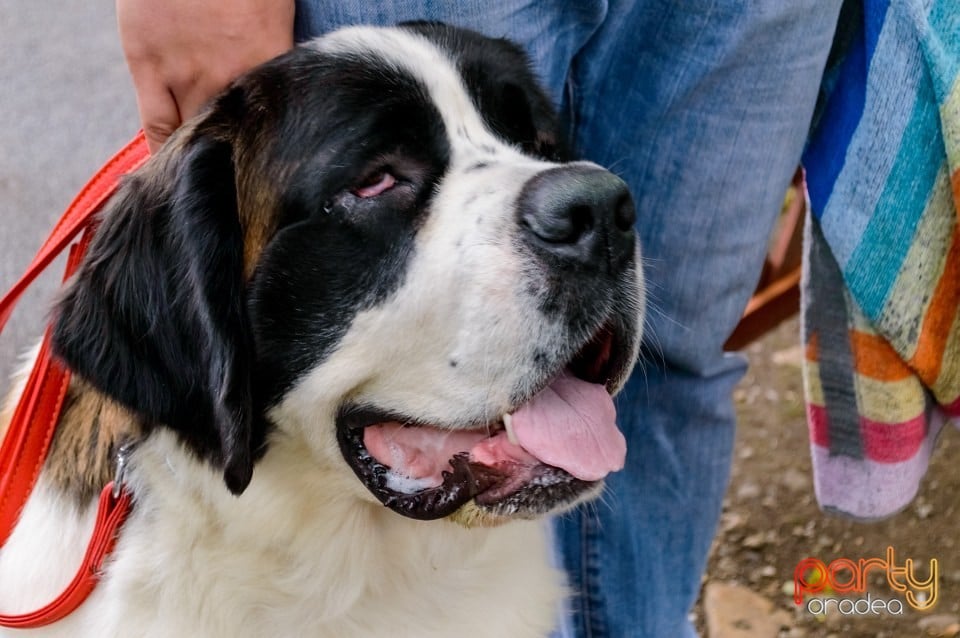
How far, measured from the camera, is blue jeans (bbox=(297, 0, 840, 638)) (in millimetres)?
1771

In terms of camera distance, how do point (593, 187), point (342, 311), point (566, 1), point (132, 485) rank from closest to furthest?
point (593, 187)
point (342, 311)
point (132, 485)
point (566, 1)

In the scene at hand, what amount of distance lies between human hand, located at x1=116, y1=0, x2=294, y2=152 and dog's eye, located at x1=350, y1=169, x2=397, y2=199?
0.29 meters

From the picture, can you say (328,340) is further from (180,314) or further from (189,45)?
(189,45)

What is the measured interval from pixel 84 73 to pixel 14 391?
8.92 feet

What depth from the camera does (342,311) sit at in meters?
1.44

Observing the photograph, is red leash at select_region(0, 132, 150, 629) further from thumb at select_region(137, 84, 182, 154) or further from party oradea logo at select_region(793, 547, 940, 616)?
party oradea logo at select_region(793, 547, 940, 616)

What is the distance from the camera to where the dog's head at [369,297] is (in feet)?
4.47

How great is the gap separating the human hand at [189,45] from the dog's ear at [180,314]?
0.33ft

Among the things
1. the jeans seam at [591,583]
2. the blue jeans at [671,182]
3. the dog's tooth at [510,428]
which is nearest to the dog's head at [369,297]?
the dog's tooth at [510,428]

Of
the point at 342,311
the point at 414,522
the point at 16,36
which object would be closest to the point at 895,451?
the point at 414,522

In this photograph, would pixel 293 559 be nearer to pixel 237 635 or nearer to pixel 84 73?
pixel 237 635

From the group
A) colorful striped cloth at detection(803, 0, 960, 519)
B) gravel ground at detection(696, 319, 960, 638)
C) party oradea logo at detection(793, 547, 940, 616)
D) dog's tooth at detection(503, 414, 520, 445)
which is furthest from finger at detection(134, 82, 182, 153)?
party oradea logo at detection(793, 547, 940, 616)

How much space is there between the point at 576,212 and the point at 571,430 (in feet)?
1.07

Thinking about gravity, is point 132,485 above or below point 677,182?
below
